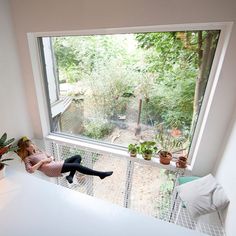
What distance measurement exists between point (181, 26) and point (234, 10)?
28 centimetres

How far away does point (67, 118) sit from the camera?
1.82 m

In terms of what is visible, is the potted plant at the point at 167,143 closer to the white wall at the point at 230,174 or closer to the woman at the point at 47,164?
the white wall at the point at 230,174

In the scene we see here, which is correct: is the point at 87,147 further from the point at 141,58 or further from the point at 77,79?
the point at 141,58

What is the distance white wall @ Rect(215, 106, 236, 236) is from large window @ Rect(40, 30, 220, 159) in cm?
31

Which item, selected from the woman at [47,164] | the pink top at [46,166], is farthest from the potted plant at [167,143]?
the pink top at [46,166]

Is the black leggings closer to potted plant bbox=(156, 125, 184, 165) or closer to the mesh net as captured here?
the mesh net

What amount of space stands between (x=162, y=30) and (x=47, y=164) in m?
1.43

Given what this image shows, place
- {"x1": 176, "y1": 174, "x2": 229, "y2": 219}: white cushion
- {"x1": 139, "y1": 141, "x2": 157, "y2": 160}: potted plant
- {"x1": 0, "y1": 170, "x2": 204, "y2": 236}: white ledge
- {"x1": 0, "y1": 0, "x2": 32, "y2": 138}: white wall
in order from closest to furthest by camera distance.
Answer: {"x1": 0, "y1": 170, "x2": 204, "y2": 236}: white ledge, {"x1": 176, "y1": 174, "x2": 229, "y2": 219}: white cushion, {"x1": 0, "y1": 0, "x2": 32, "y2": 138}: white wall, {"x1": 139, "y1": 141, "x2": 157, "y2": 160}: potted plant

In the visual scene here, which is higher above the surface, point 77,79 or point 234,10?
point 234,10

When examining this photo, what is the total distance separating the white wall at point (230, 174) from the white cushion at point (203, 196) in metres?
0.04

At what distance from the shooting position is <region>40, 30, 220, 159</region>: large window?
4.11ft

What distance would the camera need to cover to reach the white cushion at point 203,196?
1.03 metres

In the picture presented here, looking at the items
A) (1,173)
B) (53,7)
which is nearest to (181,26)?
(53,7)

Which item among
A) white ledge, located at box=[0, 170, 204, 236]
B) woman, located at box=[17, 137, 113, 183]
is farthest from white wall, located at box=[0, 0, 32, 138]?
white ledge, located at box=[0, 170, 204, 236]
